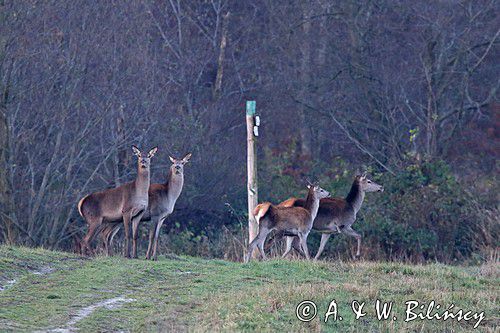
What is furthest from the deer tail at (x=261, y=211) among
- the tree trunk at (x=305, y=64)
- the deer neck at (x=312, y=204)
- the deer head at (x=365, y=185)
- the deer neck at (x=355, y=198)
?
the tree trunk at (x=305, y=64)

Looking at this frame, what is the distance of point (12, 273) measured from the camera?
13.4 metres

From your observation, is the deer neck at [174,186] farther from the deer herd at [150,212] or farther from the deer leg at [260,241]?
the deer leg at [260,241]

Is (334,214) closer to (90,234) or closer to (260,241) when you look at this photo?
(260,241)

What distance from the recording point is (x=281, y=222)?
18000 mm

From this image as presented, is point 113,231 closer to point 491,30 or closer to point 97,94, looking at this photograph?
point 97,94

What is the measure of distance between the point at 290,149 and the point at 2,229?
1343 cm

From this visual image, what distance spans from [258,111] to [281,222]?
13944 mm

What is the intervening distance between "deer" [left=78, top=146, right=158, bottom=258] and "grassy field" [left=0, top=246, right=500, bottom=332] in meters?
1.45

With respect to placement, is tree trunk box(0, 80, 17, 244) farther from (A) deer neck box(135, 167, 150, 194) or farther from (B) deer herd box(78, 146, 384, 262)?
(A) deer neck box(135, 167, 150, 194)

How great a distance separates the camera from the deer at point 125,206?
17250 millimetres

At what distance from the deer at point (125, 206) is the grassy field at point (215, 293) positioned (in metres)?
1.45

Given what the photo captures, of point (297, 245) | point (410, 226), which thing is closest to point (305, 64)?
point (410, 226)

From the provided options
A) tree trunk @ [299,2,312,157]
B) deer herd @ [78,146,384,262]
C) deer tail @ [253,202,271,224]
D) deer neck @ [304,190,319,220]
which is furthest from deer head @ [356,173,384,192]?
tree trunk @ [299,2,312,157]

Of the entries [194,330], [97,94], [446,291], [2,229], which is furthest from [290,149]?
[194,330]
